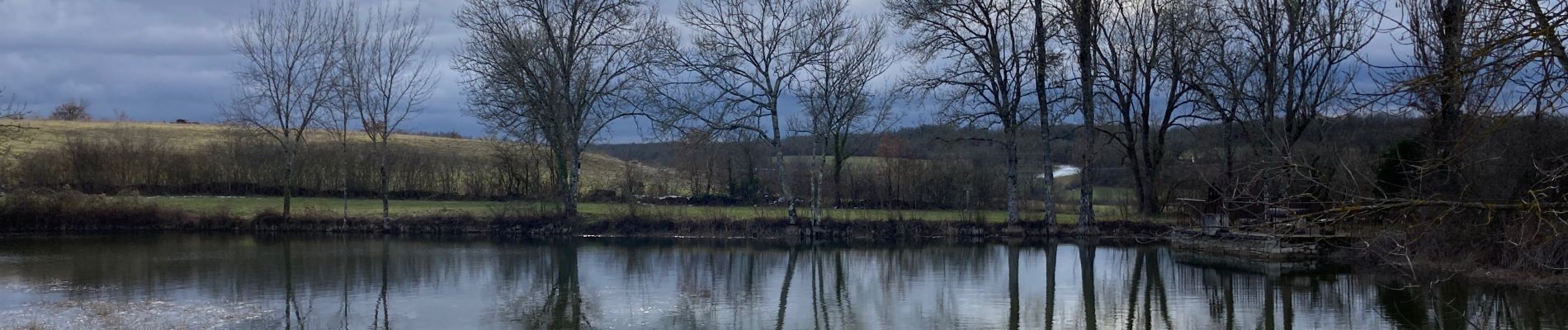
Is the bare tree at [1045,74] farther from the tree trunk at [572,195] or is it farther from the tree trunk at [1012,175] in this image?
the tree trunk at [572,195]

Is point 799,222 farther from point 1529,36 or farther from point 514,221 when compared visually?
point 1529,36

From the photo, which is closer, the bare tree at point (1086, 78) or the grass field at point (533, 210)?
the bare tree at point (1086, 78)

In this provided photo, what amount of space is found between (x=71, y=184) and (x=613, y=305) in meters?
30.3

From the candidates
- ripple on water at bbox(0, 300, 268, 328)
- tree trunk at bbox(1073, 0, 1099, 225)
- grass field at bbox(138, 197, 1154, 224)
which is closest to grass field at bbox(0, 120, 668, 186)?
grass field at bbox(138, 197, 1154, 224)

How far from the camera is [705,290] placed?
1839cm

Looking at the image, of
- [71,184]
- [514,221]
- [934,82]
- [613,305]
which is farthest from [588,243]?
[71,184]

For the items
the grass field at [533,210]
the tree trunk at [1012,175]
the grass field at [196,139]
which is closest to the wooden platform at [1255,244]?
the tree trunk at [1012,175]

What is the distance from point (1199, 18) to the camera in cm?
3116

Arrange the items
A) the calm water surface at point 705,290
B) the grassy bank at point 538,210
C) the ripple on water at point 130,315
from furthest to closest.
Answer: the grassy bank at point 538,210, the calm water surface at point 705,290, the ripple on water at point 130,315

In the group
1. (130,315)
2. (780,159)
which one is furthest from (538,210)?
(130,315)

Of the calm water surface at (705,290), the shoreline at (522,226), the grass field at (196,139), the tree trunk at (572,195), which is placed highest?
the grass field at (196,139)

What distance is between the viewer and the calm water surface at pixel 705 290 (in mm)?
14594

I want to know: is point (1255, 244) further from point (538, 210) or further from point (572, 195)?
point (538, 210)

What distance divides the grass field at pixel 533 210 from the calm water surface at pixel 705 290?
20.0 feet
